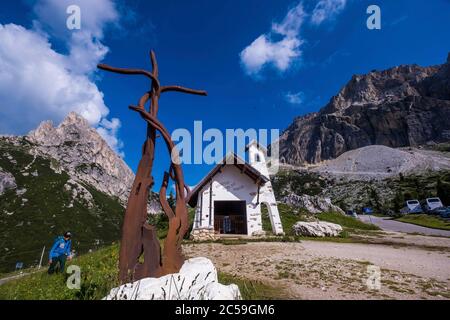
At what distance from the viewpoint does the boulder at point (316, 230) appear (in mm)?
20000

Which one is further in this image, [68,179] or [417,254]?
[68,179]

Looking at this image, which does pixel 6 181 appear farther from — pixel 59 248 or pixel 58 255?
pixel 58 255

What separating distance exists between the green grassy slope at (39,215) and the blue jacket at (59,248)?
75.1 m

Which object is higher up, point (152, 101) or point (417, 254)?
point (152, 101)

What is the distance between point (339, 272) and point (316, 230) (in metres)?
12.4

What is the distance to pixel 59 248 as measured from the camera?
9.04 meters

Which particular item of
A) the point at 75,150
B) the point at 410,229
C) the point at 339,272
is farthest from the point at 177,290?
the point at 75,150

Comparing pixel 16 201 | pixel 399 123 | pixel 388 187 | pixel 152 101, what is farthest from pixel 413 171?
pixel 16 201

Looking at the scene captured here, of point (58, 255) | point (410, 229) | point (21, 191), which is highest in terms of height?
point (21, 191)

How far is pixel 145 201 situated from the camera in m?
6.11

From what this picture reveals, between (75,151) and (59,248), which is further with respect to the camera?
(75,151)
